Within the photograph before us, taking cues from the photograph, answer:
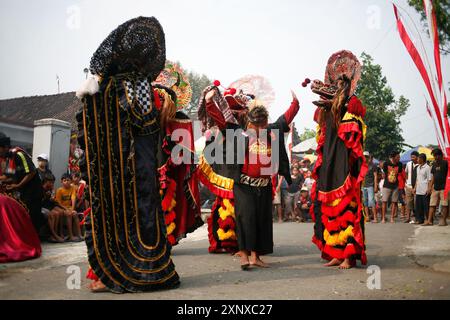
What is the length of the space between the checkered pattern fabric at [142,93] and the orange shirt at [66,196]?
5.12 metres

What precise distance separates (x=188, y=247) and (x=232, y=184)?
6.34 ft

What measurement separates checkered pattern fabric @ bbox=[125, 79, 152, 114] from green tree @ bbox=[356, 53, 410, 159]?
861 inches

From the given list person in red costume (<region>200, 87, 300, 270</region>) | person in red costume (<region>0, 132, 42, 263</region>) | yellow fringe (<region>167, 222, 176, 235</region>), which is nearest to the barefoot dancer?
person in red costume (<region>200, 87, 300, 270</region>)

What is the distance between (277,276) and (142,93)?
95.9 inches

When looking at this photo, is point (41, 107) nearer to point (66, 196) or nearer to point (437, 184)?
point (66, 196)

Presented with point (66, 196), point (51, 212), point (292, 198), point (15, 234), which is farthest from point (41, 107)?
point (15, 234)

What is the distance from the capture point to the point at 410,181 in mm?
13266

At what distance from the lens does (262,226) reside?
5859 mm

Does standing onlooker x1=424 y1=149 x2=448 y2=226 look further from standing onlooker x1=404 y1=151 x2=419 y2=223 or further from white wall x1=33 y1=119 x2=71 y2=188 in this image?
white wall x1=33 y1=119 x2=71 y2=188

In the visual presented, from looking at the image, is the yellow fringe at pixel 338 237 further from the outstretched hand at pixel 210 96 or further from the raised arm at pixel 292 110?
the outstretched hand at pixel 210 96

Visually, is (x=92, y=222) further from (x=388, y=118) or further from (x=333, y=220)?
(x=388, y=118)

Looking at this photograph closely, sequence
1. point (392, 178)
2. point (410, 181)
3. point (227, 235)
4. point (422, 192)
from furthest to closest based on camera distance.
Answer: point (410, 181), point (392, 178), point (422, 192), point (227, 235)

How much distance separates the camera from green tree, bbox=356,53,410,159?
24.9 meters

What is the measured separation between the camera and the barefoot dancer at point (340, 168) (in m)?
5.63
